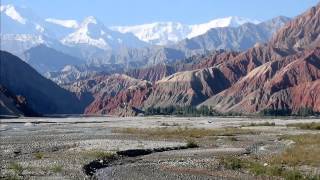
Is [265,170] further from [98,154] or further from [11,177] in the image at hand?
[98,154]

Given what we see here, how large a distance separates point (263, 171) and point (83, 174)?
455 inches

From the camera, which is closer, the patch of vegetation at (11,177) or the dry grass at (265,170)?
the patch of vegetation at (11,177)

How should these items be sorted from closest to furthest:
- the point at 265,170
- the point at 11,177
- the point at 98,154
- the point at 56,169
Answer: the point at 11,177 → the point at 265,170 → the point at 56,169 → the point at 98,154

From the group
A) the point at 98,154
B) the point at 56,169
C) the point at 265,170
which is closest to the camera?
the point at 265,170

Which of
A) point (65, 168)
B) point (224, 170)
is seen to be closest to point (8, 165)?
point (65, 168)

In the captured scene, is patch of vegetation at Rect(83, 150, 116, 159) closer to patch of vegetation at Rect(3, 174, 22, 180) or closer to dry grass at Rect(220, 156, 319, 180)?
dry grass at Rect(220, 156, 319, 180)

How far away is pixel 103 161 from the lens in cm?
5188

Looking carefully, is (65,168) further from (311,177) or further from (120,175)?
(311,177)

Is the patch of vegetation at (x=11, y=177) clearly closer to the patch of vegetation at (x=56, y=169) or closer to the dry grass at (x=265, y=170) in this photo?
the patch of vegetation at (x=56, y=169)

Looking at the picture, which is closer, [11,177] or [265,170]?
[11,177]

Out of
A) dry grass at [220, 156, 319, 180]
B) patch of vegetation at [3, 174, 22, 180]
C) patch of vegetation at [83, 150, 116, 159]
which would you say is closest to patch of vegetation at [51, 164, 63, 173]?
patch of vegetation at [3, 174, 22, 180]

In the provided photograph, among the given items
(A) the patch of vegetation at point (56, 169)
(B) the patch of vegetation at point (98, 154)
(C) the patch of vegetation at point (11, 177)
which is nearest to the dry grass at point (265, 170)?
(B) the patch of vegetation at point (98, 154)

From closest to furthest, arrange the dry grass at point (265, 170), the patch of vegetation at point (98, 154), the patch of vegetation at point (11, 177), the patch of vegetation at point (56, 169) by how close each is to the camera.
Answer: the patch of vegetation at point (11, 177) < the dry grass at point (265, 170) < the patch of vegetation at point (56, 169) < the patch of vegetation at point (98, 154)

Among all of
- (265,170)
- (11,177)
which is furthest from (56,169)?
(265,170)
